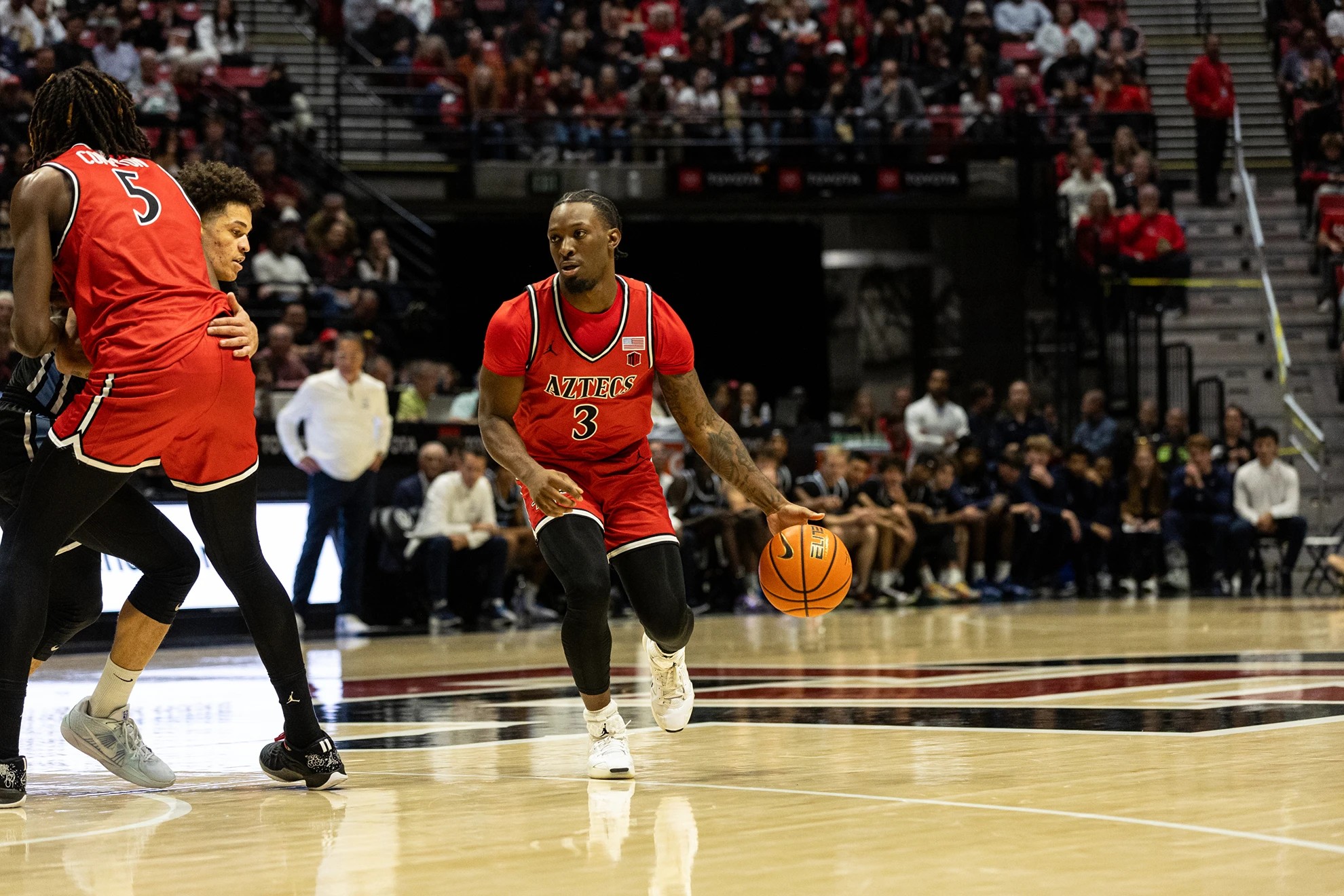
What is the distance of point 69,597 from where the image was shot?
16.5 ft

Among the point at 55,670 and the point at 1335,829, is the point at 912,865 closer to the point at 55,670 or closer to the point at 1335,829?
the point at 1335,829

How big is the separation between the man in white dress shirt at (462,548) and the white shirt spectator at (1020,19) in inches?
469

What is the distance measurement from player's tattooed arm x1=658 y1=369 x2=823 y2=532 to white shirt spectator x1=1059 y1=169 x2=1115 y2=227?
13.9 meters

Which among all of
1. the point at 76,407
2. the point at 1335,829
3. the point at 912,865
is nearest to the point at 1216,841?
the point at 1335,829

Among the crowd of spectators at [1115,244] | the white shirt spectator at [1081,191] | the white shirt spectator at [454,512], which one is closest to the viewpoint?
the white shirt spectator at [454,512]

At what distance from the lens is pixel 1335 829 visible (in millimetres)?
3646

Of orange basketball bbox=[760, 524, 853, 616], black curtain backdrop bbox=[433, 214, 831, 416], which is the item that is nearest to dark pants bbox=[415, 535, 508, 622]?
black curtain backdrop bbox=[433, 214, 831, 416]

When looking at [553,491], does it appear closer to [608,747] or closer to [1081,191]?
[608,747]

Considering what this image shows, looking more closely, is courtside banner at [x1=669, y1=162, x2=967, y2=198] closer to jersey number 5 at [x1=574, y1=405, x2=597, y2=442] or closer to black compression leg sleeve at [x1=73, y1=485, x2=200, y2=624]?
jersey number 5 at [x1=574, y1=405, x2=597, y2=442]

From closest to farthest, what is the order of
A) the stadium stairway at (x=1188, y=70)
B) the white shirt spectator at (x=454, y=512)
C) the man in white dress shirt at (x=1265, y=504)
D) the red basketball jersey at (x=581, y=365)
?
1. the red basketball jersey at (x=581, y=365)
2. the white shirt spectator at (x=454, y=512)
3. the man in white dress shirt at (x=1265, y=504)
4. the stadium stairway at (x=1188, y=70)

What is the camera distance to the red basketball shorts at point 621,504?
515 cm

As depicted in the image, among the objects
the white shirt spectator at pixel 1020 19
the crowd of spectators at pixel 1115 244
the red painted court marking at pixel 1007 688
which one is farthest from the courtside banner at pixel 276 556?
the white shirt spectator at pixel 1020 19

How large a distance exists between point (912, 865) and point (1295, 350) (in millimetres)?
16634

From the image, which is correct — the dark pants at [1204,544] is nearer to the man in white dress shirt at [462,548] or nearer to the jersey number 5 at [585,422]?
the man in white dress shirt at [462,548]
